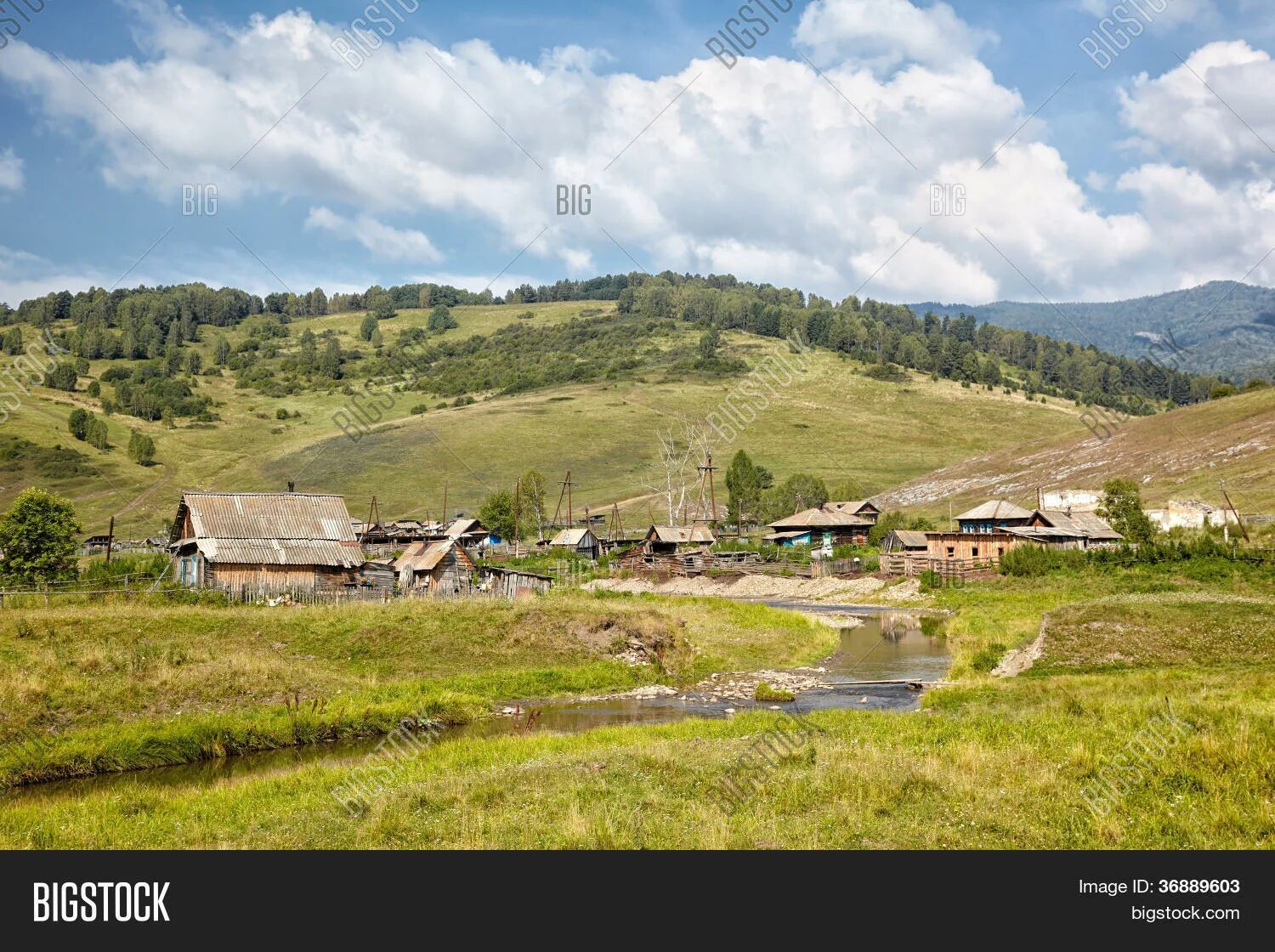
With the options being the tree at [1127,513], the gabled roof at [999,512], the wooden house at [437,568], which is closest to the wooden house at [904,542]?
the gabled roof at [999,512]

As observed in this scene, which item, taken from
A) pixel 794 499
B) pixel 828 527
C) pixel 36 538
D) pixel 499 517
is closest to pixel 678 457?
pixel 794 499

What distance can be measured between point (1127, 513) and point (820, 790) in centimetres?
6025

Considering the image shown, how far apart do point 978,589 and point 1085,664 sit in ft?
100

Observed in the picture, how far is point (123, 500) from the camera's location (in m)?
118

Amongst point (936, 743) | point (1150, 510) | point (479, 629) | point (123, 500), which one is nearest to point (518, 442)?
point (123, 500)

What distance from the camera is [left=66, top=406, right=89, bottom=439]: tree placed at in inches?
5433

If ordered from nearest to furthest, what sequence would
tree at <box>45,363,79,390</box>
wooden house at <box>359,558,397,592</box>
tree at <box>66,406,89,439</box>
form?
wooden house at <box>359,558,397,592</box>
tree at <box>66,406,89,439</box>
tree at <box>45,363,79,390</box>

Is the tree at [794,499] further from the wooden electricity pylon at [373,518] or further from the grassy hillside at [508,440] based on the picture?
the wooden electricity pylon at [373,518]

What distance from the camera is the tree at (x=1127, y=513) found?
6234 centimetres

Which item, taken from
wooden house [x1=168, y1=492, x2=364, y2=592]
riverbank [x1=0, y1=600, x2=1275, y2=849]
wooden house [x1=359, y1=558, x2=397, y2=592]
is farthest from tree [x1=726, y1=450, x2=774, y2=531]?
riverbank [x1=0, y1=600, x2=1275, y2=849]

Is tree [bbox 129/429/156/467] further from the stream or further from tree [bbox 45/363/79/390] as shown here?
the stream

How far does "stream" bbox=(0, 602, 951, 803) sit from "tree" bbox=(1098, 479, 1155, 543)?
97.3ft

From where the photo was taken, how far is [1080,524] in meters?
72.9
